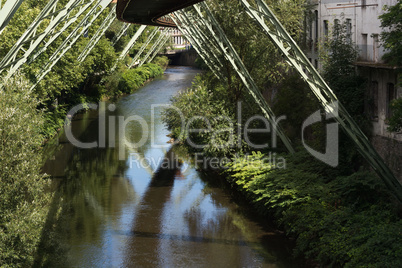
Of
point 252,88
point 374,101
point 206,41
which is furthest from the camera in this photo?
point 206,41

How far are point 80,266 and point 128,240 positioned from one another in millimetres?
2521

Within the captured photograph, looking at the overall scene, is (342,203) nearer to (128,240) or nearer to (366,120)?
(366,120)

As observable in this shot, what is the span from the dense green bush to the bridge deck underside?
5.38 metres

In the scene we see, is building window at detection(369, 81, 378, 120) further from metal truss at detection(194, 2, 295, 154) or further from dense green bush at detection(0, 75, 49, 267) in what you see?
dense green bush at detection(0, 75, 49, 267)

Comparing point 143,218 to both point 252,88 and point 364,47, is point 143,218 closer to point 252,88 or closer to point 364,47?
point 252,88

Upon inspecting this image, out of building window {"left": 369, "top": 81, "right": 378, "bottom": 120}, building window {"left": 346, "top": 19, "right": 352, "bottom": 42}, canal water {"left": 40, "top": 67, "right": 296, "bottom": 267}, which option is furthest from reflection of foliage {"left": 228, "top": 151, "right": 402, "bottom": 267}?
building window {"left": 346, "top": 19, "right": 352, "bottom": 42}

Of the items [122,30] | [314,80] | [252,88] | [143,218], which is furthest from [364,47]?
[122,30]

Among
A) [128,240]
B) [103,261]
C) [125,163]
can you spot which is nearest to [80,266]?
[103,261]

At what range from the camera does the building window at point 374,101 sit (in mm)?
21094

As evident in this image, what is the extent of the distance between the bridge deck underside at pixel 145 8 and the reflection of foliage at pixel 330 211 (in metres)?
6.83

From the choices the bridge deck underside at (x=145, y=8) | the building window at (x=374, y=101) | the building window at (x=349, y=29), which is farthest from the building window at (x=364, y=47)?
the bridge deck underside at (x=145, y=8)

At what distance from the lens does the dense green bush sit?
14.8 metres

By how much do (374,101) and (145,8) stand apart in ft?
29.0

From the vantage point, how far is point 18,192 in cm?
1577
